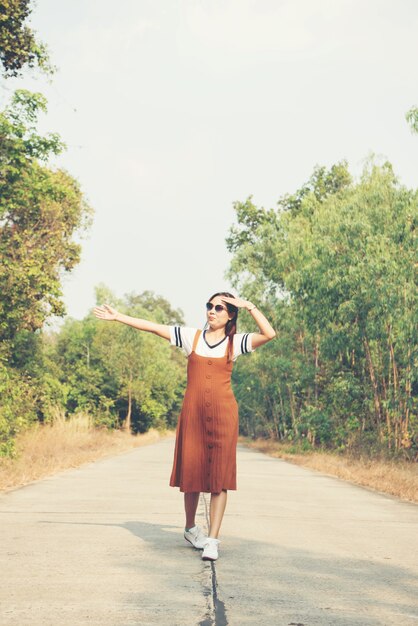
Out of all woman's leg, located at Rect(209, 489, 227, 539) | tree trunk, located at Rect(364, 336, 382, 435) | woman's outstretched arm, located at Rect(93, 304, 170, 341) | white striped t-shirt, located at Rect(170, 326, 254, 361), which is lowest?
woman's leg, located at Rect(209, 489, 227, 539)

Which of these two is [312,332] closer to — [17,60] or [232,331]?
[17,60]

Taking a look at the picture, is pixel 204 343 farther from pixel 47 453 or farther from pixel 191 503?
pixel 47 453

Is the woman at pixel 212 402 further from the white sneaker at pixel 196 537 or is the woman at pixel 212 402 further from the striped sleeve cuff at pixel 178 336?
the white sneaker at pixel 196 537

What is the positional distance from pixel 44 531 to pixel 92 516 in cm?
152

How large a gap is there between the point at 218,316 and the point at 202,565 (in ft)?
6.30

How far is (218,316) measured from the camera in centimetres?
705

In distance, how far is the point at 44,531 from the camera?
27.2ft

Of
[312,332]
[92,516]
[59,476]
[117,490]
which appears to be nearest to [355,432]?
[312,332]

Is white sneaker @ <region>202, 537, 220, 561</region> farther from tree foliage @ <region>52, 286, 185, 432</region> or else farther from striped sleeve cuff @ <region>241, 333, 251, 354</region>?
tree foliage @ <region>52, 286, 185, 432</region>

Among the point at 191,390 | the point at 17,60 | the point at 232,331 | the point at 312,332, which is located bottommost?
the point at 191,390

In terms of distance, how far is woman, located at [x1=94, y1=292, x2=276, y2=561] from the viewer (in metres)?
6.96

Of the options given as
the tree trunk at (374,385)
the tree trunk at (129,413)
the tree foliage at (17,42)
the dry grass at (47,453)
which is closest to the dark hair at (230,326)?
the dry grass at (47,453)

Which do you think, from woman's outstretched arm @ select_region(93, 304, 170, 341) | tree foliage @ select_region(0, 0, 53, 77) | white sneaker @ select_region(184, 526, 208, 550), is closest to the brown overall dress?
woman's outstretched arm @ select_region(93, 304, 170, 341)

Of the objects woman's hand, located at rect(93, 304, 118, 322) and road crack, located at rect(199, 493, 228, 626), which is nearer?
road crack, located at rect(199, 493, 228, 626)
